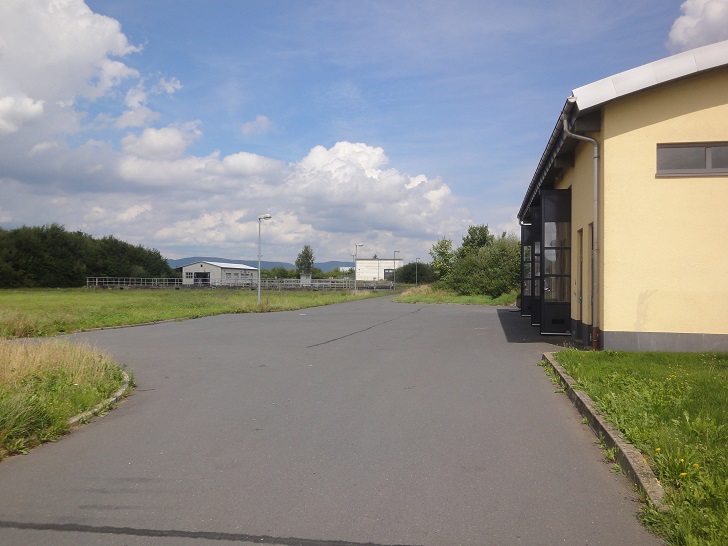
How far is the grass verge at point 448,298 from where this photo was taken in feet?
156

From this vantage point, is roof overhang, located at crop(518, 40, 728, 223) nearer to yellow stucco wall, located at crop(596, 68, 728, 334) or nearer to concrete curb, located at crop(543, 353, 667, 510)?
yellow stucco wall, located at crop(596, 68, 728, 334)

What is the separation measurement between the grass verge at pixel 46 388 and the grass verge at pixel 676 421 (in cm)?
589

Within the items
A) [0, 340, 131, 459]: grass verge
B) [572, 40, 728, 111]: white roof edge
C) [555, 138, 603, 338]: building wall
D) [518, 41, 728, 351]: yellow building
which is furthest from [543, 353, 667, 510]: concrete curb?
[572, 40, 728, 111]: white roof edge

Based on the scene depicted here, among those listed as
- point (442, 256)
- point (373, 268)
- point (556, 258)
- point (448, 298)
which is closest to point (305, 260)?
point (373, 268)

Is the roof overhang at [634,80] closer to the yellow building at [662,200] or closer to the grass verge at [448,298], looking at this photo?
the yellow building at [662,200]

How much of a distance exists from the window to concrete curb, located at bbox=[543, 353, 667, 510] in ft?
17.9

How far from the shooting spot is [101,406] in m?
8.61

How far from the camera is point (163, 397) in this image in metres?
9.60

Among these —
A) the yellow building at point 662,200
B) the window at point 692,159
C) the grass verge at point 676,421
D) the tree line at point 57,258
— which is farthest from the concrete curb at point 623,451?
the tree line at point 57,258

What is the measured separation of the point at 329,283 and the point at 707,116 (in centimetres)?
7571

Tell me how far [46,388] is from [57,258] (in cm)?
9038

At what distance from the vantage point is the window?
39.8 feet

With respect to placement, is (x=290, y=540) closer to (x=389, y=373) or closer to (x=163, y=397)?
(x=163, y=397)

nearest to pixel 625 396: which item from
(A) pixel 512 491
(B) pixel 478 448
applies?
(B) pixel 478 448
